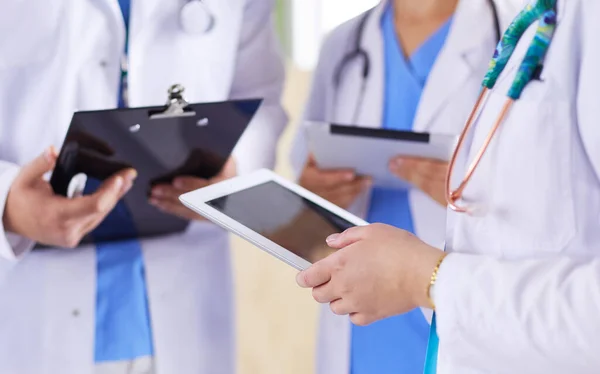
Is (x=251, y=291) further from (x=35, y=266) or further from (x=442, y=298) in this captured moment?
(x=442, y=298)

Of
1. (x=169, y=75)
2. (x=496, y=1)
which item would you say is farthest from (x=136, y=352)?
(x=496, y=1)

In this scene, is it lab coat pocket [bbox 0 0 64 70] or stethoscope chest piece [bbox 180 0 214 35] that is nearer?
lab coat pocket [bbox 0 0 64 70]

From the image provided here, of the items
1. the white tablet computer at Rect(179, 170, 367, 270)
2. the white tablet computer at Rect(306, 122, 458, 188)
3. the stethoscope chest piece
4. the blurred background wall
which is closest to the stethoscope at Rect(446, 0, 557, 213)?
the white tablet computer at Rect(179, 170, 367, 270)

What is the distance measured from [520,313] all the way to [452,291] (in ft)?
A: 0.23

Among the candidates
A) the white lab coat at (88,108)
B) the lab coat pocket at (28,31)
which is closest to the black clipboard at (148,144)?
the white lab coat at (88,108)

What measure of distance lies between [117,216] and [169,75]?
0.26 metres

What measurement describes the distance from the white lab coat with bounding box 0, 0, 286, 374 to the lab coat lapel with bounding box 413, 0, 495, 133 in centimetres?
35

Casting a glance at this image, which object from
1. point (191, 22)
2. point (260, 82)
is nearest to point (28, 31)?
point (191, 22)

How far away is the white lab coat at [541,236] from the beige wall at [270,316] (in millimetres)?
1288

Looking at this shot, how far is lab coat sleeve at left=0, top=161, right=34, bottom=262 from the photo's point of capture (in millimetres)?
963

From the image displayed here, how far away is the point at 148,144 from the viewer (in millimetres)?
944

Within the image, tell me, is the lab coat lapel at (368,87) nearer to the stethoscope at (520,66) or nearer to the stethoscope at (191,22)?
the stethoscope at (191,22)

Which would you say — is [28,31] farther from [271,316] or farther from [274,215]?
[271,316]

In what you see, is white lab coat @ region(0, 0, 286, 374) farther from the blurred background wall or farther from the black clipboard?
the blurred background wall
